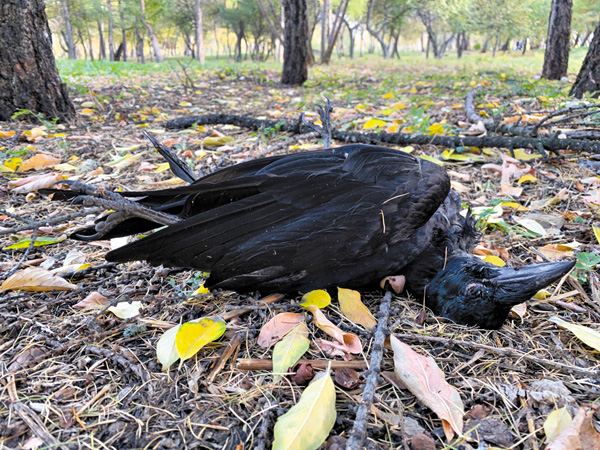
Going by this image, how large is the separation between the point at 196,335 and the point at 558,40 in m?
9.39

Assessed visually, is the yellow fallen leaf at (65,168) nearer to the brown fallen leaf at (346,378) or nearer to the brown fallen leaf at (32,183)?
the brown fallen leaf at (32,183)

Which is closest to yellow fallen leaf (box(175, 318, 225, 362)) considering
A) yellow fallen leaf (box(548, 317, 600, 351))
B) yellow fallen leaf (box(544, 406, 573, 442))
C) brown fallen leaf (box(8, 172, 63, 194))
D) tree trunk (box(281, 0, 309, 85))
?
yellow fallen leaf (box(544, 406, 573, 442))

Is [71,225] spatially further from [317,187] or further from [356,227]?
[356,227]

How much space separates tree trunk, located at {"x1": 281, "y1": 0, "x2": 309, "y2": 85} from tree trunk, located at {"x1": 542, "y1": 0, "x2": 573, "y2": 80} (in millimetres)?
4783

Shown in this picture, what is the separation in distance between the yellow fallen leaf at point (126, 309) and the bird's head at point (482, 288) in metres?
1.23

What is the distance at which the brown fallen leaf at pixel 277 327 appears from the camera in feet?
4.75

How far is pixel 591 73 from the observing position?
16.8ft

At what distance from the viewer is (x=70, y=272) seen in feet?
6.27

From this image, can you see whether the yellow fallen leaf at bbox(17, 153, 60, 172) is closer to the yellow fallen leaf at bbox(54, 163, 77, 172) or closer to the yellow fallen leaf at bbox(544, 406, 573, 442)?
the yellow fallen leaf at bbox(54, 163, 77, 172)

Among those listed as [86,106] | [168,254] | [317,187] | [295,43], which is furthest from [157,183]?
[295,43]

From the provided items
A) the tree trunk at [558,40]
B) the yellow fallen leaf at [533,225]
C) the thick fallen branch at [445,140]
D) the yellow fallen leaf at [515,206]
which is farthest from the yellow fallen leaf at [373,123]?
the tree trunk at [558,40]

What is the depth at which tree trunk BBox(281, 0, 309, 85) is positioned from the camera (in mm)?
7836

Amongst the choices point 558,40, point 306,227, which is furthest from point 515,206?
point 558,40

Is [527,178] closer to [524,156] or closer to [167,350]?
[524,156]
